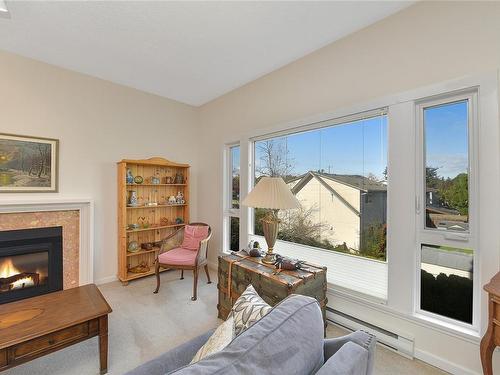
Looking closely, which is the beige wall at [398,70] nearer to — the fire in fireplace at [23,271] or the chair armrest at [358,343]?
the chair armrest at [358,343]

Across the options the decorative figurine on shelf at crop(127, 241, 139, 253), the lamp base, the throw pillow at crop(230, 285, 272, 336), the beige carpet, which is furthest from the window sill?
the decorative figurine on shelf at crop(127, 241, 139, 253)

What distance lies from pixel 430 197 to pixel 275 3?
1971 mm

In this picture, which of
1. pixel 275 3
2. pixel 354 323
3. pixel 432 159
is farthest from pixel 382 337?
pixel 275 3

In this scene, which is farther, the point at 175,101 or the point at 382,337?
the point at 175,101

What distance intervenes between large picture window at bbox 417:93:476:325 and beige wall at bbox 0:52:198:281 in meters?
3.47

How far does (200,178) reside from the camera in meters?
4.15

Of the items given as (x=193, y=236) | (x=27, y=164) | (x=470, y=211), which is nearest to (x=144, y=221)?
(x=193, y=236)

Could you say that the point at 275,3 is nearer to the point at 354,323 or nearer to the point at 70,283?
the point at 354,323

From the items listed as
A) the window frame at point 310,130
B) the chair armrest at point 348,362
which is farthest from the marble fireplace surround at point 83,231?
the chair armrest at point 348,362

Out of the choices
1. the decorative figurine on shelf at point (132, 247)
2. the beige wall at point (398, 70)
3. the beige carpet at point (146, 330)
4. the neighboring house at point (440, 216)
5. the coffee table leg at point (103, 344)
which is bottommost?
the beige carpet at point (146, 330)

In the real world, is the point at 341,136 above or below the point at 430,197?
above

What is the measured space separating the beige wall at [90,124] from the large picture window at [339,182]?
2.00 m

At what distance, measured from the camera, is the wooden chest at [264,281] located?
1871mm

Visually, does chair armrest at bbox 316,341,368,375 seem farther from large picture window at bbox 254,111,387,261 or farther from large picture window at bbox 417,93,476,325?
large picture window at bbox 254,111,387,261
